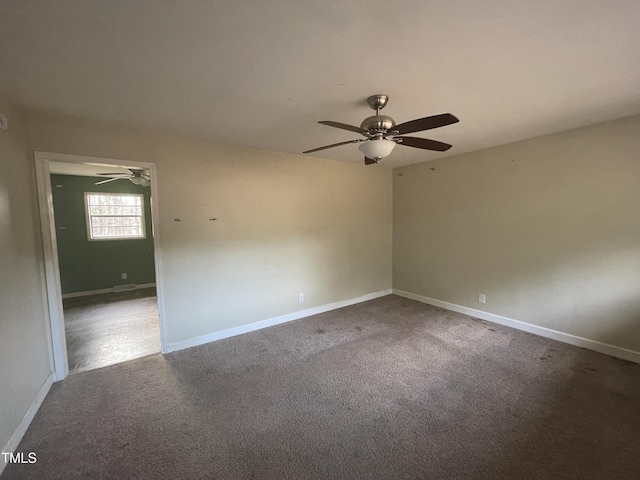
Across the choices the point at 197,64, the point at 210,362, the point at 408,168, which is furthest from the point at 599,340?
the point at 197,64

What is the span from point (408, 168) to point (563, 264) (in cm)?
252

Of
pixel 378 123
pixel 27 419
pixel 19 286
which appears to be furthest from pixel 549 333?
pixel 19 286

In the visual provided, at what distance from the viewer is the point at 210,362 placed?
2.74 m

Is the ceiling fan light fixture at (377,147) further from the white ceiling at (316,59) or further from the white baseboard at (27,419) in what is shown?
the white baseboard at (27,419)

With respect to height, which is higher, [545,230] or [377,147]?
[377,147]

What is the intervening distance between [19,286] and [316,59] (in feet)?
8.49

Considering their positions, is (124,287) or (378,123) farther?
(124,287)

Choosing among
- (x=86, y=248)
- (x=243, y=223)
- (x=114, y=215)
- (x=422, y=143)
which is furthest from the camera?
(x=114, y=215)

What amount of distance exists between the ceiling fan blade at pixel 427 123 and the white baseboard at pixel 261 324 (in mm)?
2871

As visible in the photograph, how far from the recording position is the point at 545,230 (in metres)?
3.15

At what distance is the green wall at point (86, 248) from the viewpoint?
199 inches

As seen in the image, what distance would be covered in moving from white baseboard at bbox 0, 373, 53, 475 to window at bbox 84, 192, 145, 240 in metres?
3.91

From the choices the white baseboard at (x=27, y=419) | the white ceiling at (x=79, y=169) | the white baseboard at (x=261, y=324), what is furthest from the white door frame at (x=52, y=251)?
the white ceiling at (x=79, y=169)

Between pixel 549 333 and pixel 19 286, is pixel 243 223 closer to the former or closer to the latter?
pixel 19 286
